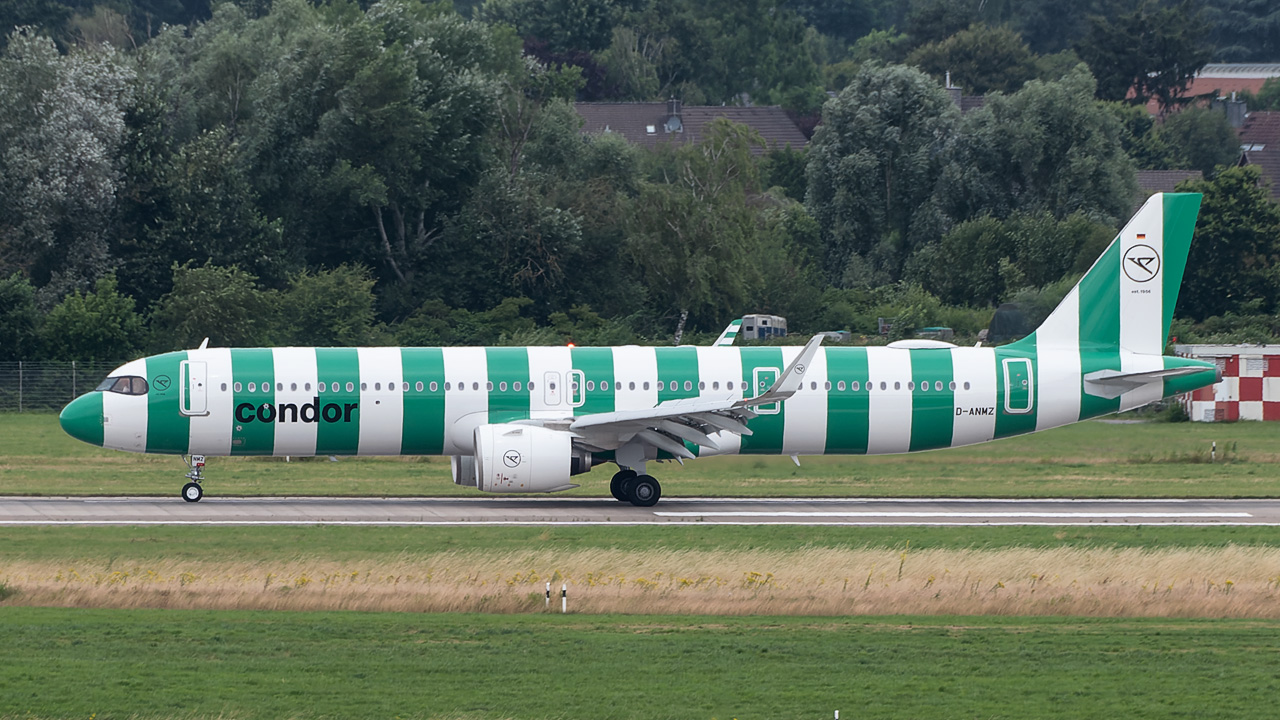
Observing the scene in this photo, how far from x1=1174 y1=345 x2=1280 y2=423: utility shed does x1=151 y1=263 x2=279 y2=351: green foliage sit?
123 feet

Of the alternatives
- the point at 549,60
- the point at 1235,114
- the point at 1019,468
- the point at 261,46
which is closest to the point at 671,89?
the point at 549,60

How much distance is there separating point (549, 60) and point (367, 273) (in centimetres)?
6758

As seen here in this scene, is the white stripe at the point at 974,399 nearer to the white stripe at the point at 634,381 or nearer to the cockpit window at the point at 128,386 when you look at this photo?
the white stripe at the point at 634,381

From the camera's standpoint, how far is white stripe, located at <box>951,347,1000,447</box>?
125ft

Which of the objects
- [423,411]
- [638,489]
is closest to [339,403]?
[423,411]

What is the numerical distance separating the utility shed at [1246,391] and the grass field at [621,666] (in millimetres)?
39693

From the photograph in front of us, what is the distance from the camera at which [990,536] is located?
31.2m

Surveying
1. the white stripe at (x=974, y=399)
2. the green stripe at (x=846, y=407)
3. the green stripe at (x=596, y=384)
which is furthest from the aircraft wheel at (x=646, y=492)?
the white stripe at (x=974, y=399)

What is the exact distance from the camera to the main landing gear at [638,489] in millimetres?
36844

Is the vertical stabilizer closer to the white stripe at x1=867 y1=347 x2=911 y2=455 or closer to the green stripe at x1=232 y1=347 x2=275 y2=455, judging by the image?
the white stripe at x1=867 y1=347 x2=911 y2=455

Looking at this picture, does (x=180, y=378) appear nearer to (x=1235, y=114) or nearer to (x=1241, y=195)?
(x=1241, y=195)

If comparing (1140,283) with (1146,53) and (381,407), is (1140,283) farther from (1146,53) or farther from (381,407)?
(1146,53)

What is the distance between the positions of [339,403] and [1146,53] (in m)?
126

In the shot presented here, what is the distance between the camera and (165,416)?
119ft
